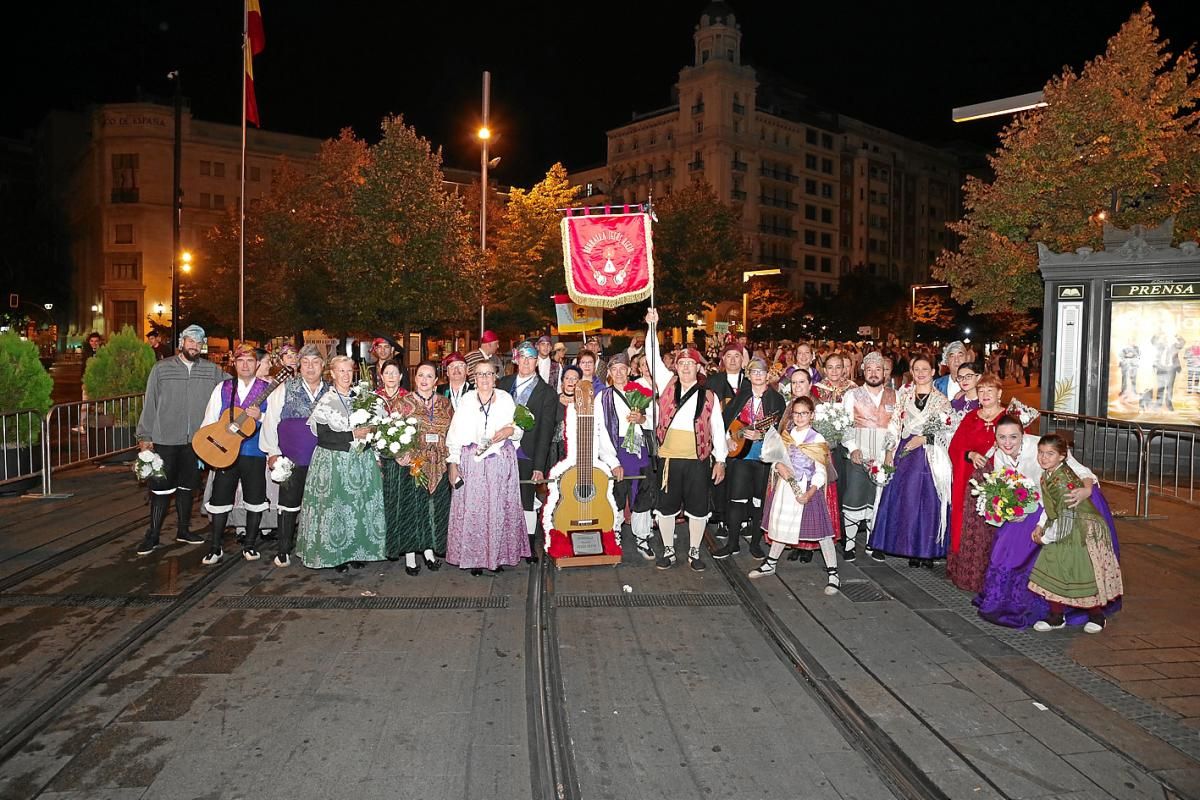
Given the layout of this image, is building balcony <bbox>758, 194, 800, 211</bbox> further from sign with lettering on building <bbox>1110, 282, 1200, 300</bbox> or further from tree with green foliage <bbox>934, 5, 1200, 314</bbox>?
sign with lettering on building <bbox>1110, 282, 1200, 300</bbox>

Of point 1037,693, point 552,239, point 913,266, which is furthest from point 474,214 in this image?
point 913,266

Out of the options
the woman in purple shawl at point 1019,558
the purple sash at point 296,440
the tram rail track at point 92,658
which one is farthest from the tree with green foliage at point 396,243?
the woman in purple shawl at point 1019,558

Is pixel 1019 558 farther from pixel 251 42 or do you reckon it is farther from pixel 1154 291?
pixel 251 42

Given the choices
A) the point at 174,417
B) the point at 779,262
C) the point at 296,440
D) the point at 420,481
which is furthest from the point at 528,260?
the point at 779,262

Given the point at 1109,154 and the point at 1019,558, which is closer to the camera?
the point at 1019,558

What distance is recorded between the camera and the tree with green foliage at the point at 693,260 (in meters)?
38.0

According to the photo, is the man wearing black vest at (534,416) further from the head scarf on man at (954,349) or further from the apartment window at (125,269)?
the apartment window at (125,269)

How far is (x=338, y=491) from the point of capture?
7508 mm

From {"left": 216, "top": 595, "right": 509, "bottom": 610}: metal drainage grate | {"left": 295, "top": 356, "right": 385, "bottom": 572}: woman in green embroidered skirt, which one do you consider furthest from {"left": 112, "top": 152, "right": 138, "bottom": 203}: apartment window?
{"left": 216, "top": 595, "right": 509, "bottom": 610}: metal drainage grate

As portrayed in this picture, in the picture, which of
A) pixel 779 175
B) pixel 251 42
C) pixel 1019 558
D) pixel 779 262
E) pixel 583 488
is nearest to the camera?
pixel 1019 558

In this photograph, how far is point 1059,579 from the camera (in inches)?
245

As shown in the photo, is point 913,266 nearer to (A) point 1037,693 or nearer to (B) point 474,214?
(B) point 474,214

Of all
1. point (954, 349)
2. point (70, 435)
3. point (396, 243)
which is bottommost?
point (70, 435)

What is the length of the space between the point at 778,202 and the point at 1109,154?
198 feet
